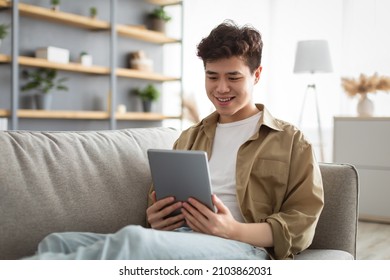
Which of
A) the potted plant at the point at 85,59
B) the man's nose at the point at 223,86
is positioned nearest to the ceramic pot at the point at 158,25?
the potted plant at the point at 85,59

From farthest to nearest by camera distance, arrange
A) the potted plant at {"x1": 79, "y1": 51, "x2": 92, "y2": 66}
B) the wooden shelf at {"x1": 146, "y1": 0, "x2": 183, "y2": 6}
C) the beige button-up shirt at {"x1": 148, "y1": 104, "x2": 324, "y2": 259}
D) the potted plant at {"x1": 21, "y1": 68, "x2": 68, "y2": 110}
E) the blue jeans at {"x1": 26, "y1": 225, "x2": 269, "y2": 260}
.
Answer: the wooden shelf at {"x1": 146, "y1": 0, "x2": 183, "y2": 6} → the potted plant at {"x1": 79, "y1": 51, "x2": 92, "y2": 66} → the potted plant at {"x1": 21, "y1": 68, "x2": 68, "y2": 110} → the beige button-up shirt at {"x1": 148, "y1": 104, "x2": 324, "y2": 259} → the blue jeans at {"x1": 26, "y1": 225, "x2": 269, "y2": 260}

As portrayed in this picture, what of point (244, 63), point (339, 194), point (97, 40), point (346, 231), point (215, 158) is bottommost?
point (346, 231)

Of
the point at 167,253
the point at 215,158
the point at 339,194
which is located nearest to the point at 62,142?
the point at 215,158

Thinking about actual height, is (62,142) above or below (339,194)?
above

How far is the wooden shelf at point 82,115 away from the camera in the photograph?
12.2 ft

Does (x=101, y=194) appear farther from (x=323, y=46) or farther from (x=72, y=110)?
(x=323, y=46)

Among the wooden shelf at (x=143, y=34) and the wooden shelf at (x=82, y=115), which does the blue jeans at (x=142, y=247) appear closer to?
the wooden shelf at (x=82, y=115)

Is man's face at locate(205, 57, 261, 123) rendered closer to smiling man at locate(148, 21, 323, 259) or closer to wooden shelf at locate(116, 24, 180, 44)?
smiling man at locate(148, 21, 323, 259)

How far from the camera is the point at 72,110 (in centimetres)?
432

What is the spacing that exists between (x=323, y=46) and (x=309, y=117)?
4.12 feet

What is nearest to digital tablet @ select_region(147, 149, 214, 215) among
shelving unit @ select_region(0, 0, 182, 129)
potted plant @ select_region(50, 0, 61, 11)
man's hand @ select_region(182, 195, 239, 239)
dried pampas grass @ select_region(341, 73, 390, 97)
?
man's hand @ select_region(182, 195, 239, 239)

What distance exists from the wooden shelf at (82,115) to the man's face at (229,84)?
7.66 feet

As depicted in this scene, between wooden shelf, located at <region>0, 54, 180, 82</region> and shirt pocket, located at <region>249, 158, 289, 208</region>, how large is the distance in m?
2.59

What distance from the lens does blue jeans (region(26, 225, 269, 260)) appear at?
116cm
